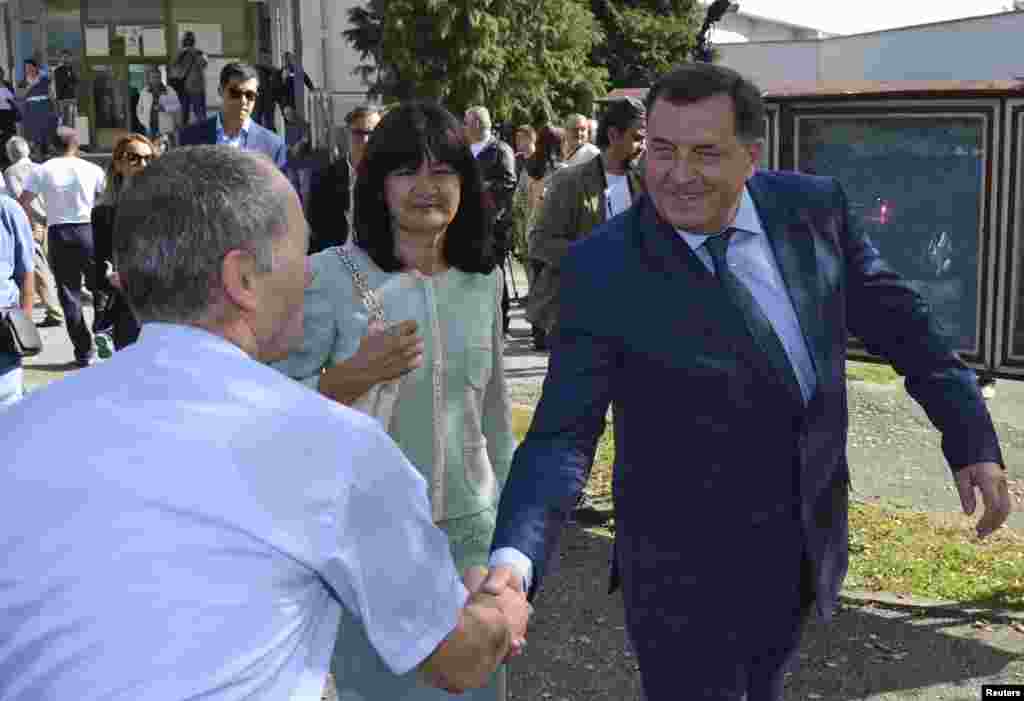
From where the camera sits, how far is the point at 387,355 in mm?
3424

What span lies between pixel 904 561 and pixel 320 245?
297cm

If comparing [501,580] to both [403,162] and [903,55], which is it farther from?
[903,55]

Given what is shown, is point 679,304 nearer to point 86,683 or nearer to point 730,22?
point 86,683

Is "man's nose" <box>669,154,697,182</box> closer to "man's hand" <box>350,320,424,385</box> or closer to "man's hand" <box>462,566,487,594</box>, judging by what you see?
"man's hand" <box>350,320,424,385</box>


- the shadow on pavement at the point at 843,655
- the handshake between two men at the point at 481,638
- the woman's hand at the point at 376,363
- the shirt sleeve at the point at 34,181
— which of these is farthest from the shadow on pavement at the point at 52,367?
the handshake between two men at the point at 481,638

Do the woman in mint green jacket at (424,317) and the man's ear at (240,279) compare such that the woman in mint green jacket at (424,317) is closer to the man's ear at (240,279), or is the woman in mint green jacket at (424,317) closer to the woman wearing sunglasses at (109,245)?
the man's ear at (240,279)

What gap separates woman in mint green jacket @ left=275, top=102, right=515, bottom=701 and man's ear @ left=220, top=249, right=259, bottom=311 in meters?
1.50

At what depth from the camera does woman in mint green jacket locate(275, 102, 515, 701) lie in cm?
358

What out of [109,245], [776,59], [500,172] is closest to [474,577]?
[109,245]

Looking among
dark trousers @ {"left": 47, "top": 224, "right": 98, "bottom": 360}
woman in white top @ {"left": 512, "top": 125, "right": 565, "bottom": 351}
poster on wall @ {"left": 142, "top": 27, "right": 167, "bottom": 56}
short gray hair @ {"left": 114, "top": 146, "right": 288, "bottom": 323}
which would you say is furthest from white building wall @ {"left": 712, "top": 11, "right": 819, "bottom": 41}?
short gray hair @ {"left": 114, "top": 146, "right": 288, "bottom": 323}

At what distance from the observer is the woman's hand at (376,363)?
135 inches

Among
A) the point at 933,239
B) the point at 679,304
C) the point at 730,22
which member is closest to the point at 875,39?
the point at 730,22

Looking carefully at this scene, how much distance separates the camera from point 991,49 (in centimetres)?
4041

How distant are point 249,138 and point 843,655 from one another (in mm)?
4684
